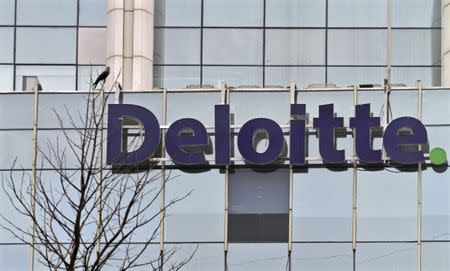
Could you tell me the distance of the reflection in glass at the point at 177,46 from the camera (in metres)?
36.3

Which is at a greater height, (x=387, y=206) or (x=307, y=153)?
(x=307, y=153)

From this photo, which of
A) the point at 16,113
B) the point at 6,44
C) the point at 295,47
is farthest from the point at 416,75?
the point at 6,44

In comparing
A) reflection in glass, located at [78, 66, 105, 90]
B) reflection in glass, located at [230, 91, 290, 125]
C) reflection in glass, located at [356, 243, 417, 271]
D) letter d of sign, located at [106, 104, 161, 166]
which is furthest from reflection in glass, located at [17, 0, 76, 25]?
reflection in glass, located at [356, 243, 417, 271]

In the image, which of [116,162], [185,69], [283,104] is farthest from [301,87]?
[116,162]

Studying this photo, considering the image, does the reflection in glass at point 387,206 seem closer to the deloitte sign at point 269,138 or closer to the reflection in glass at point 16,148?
the deloitte sign at point 269,138


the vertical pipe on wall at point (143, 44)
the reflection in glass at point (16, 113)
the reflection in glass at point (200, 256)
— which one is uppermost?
the vertical pipe on wall at point (143, 44)

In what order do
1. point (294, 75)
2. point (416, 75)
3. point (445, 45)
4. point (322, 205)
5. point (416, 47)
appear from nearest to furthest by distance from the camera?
point (322, 205)
point (445, 45)
point (416, 75)
point (416, 47)
point (294, 75)

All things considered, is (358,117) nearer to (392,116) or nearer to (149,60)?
(392,116)

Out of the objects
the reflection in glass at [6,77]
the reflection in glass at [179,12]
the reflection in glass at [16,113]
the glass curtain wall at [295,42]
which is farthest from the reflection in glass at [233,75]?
the reflection in glass at [6,77]

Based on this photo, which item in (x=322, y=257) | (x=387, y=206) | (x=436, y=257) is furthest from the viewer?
(x=387, y=206)

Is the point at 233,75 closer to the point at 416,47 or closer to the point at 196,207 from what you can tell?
the point at 196,207

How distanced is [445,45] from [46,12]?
12.9m

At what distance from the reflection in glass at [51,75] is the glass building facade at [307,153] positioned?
0.33ft

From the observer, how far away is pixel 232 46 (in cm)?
3644
